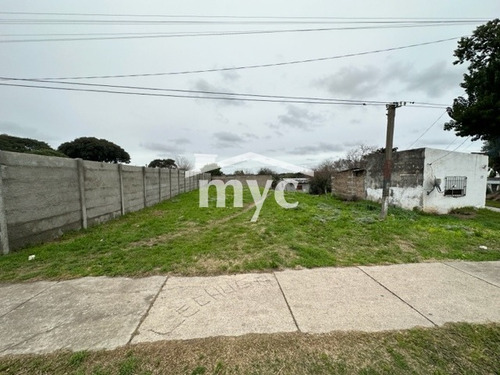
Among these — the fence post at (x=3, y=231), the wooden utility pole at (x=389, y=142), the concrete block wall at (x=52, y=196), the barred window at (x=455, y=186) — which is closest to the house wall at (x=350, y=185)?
the barred window at (x=455, y=186)

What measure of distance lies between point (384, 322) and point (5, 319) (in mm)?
4014

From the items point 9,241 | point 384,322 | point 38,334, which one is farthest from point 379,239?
point 9,241

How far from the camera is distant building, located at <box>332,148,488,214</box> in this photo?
1092cm

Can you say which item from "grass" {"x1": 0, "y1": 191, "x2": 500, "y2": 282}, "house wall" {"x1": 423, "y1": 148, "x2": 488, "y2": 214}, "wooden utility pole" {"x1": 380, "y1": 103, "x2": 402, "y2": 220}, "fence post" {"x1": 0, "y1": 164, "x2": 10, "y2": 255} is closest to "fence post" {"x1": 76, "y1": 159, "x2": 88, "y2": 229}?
"grass" {"x1": 0, "y1": 191, "x2": 500, "y2": 282}

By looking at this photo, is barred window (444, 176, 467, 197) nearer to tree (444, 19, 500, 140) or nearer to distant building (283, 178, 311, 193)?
tree (444, 19, 500, 140)

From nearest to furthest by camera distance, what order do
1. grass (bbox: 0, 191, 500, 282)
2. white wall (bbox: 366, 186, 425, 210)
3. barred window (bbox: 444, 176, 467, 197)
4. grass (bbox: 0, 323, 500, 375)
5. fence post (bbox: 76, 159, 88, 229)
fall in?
1. grass (bbox: 0, 323, 500, 375)
2. grass (bbox: 0, 191, 500, 282)
3. fence post (bbox: 76, 159, 88, 229)
4. white wall (bbox: 366, 186, 425, 210)
5. barred window (bbox: 444, 176, 467, 197)

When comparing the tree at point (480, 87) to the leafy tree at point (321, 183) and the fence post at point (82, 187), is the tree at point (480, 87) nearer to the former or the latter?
the leafy tree at point (321, 183)

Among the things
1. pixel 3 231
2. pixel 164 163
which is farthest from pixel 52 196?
pixel 164 163

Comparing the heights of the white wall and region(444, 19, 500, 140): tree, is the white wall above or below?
below

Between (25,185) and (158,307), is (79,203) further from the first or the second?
(158,307)

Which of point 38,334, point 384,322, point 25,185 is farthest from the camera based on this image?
point 25,185

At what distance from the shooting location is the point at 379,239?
17.4 ft

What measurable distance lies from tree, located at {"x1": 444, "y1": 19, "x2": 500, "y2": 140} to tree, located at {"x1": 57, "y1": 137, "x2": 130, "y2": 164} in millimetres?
39983

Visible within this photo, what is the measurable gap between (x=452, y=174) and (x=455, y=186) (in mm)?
683
